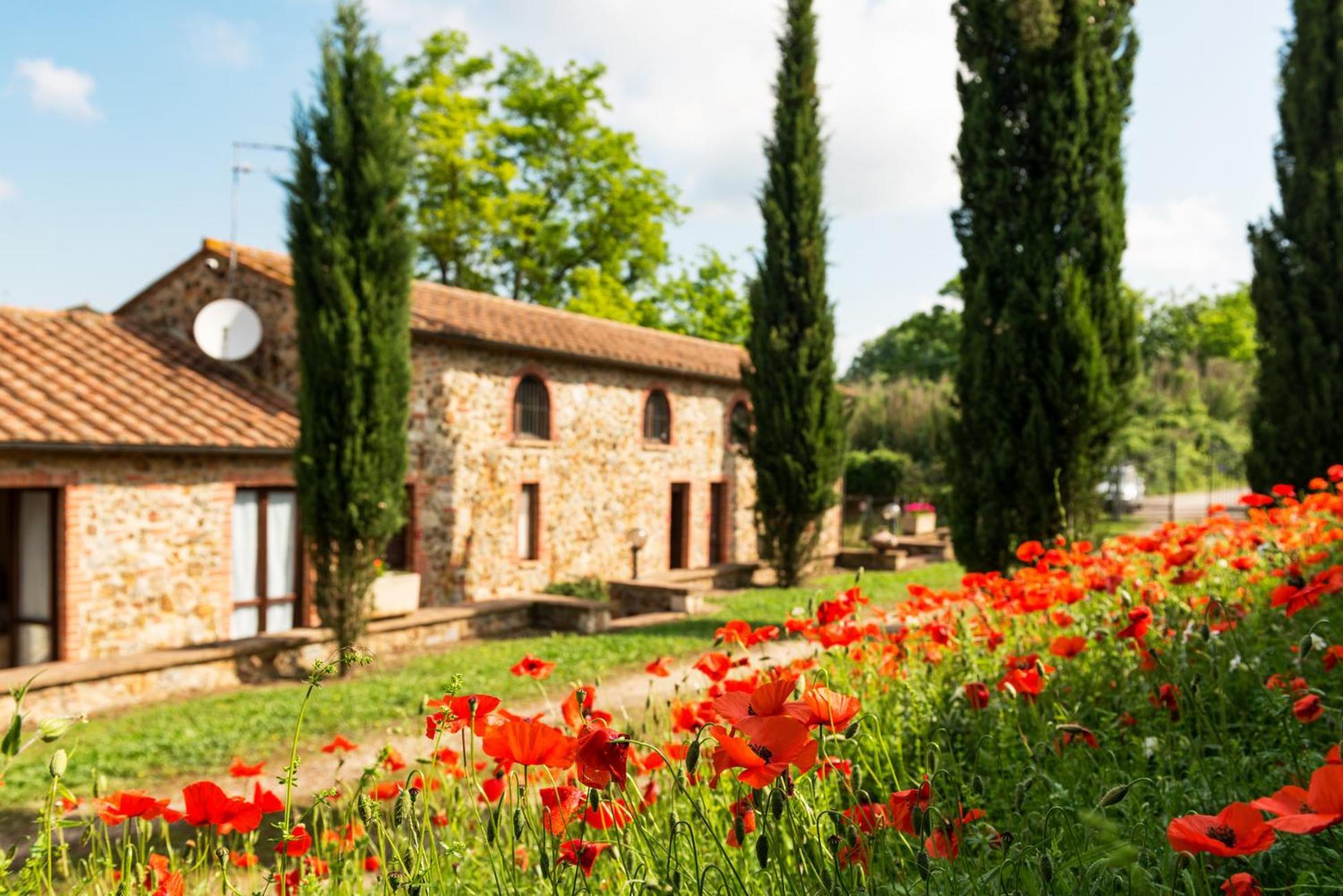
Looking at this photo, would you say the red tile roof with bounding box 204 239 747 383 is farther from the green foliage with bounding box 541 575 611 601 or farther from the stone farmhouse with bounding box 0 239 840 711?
the green foliage with bounding box 541 575 611 601

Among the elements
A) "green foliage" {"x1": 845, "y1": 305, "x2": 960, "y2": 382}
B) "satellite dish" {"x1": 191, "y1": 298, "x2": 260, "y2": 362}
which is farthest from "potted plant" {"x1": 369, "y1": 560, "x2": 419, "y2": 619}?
"green foliage" {"x1": 845, "y1": 305, "x2": 960, "y2": 382}

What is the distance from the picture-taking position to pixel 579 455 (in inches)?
569

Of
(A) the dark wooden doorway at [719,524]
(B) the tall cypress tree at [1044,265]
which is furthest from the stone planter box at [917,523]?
(B) the tall cypress tree at [1044,265]

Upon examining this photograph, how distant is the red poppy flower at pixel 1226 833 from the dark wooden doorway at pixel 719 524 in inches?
641

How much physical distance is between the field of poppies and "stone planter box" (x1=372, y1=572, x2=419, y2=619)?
5.47 meters

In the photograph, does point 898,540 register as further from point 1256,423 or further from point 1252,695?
point 1252,695

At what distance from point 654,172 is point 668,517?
42.0 feet

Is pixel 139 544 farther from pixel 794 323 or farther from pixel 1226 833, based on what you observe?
pixel 794 323

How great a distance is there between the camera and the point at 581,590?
1366 cm

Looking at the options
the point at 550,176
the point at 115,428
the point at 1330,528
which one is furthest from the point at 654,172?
the point at 1330,528

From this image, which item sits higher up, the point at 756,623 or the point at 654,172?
the point at 654,172

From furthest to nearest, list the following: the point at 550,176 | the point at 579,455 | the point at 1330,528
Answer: the point at 550,176 → the point at 579,455 → the point at 1330,528

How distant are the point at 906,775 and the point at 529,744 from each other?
1.57 meters

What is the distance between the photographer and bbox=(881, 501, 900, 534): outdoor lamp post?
65.4ft
